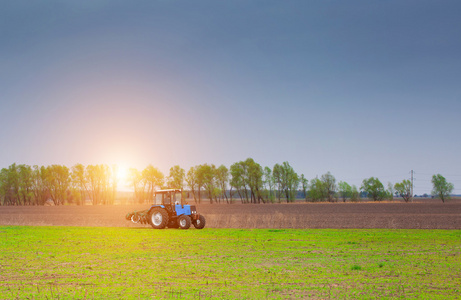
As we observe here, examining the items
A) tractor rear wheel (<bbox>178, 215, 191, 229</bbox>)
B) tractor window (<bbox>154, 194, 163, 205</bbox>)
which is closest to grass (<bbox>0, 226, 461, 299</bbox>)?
tractor rear wheel (<bbox>178, 215, 191, 229</bbox>)

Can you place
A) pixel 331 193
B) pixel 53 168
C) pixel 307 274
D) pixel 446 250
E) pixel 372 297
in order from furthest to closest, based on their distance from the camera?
pixel 331 193, pixel 53 168, pixel 446 250, pixel 307 274, pixel 372 297

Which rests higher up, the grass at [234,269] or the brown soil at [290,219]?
the grass at [234,269]

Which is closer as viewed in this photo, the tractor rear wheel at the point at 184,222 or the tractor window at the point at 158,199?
the tractor rear wheel at the point at 184,222

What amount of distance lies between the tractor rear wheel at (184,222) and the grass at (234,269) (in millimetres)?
8981

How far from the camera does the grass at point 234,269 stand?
9.81 meters

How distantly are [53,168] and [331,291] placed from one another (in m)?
152

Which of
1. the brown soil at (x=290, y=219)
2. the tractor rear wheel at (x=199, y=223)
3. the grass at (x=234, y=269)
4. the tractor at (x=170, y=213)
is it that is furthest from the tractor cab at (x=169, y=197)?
the grass at (x=234, y=269)

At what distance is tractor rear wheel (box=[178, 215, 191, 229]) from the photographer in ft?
98.7

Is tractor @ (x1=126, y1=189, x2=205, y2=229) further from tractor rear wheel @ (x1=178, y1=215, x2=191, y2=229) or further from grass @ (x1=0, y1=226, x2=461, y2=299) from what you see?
grass @ (x1=0, y1=226, x2=461, y2=299)

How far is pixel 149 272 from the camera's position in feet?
41.5

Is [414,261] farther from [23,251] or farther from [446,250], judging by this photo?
[23,251]

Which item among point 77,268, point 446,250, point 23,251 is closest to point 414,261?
point 446,250

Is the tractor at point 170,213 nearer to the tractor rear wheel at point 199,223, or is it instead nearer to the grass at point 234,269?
the tractor rear wheel at point 199,223

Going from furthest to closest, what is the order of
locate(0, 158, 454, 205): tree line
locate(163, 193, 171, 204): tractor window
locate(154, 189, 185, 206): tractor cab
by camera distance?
Answer: locate(0, 158, 454, 205): tree line → locate(163, 193, 171, 204): tractor window → locate(154, 189, 185, 206): tractor cab
